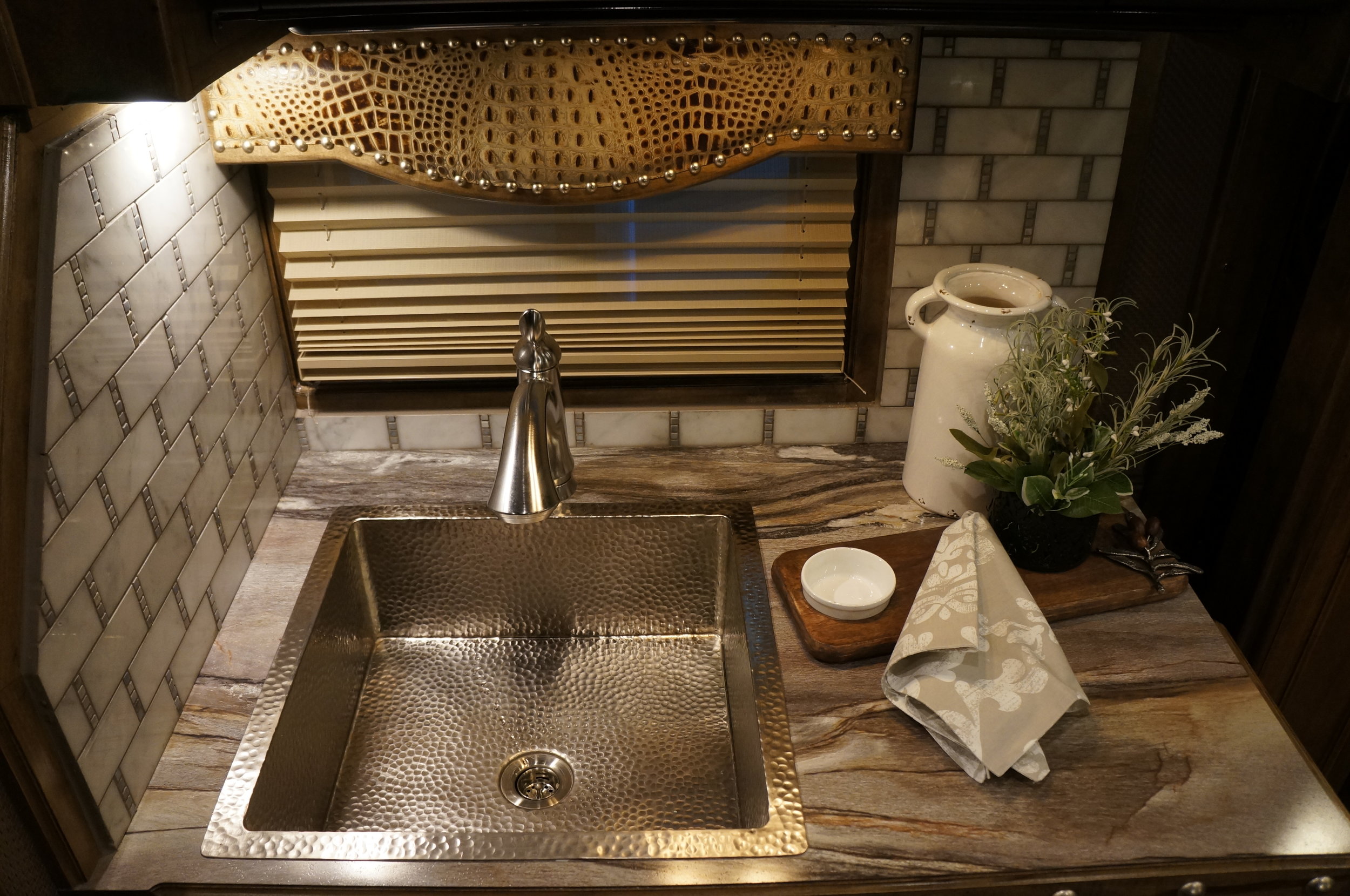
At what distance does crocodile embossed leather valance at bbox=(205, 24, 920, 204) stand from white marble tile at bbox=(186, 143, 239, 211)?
0.07ft

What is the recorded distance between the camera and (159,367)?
106cm

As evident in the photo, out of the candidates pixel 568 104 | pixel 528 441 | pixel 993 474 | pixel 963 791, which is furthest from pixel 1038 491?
pixel 568 104

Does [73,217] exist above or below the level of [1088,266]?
above

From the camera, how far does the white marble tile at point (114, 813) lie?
36.5 inches

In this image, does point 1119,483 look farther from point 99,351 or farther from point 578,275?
point 99,351

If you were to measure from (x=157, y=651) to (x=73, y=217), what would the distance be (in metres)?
0.44

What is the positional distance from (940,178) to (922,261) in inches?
4.6

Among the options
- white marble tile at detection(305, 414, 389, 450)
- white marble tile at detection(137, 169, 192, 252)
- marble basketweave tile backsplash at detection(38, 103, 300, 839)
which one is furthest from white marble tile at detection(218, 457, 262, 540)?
white marble tile at detection(137, 169, 192, 252)

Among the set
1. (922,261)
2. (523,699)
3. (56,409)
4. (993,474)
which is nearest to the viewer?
(56,409)

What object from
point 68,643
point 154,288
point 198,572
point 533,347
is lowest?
point 198,572

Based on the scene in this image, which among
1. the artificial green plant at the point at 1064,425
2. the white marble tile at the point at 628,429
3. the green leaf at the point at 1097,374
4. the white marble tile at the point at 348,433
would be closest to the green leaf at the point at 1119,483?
the artificial green plant at the point at 1064,425

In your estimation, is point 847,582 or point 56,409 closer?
point 56,409

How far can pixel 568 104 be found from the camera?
125 centimetres

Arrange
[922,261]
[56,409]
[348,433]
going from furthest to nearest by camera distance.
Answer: [348,433]
[922,261]
[56,409]
